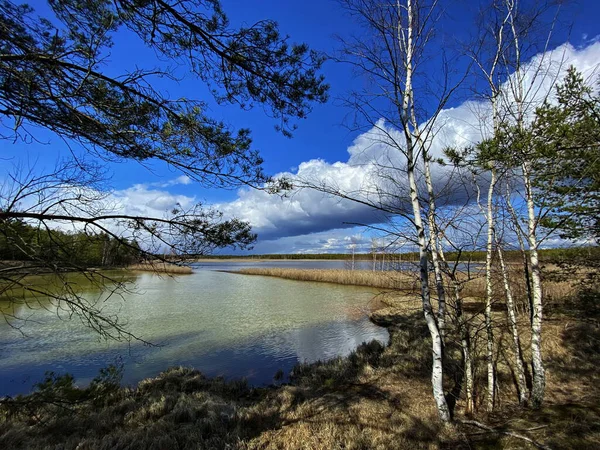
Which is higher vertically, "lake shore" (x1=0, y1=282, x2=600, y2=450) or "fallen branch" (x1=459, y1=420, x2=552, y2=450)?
"fallen branch" (x1=459, y1=420, x2=552, y2=450)

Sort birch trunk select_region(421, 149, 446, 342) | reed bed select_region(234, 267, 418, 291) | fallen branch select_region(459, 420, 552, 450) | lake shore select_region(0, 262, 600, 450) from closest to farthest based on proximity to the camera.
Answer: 1. fallen branch select_region(459, 420, 552, 450)
2. lake shore select_region(0, 262, 600, 450)
3. birch trunk select_region(421, 149, 446, 342)
4. reed bed select_region(234, 267, 418, 291)

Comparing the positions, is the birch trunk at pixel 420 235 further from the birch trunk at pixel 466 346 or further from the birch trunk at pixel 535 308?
the birch trunk at pixel 535 308

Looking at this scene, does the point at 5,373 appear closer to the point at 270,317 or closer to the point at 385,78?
the point at 270,317

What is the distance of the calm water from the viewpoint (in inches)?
309

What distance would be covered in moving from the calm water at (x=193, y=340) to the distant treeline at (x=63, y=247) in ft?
3.20

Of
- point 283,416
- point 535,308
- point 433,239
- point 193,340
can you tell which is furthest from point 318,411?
point 193,340

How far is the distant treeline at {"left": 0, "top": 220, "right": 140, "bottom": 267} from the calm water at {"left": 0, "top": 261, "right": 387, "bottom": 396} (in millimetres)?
975

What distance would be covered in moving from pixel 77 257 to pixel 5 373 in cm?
764

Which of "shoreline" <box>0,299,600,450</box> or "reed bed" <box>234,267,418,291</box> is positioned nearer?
"shoreline" <box>0,299,600,450</box>

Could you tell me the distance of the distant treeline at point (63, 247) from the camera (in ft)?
8.93

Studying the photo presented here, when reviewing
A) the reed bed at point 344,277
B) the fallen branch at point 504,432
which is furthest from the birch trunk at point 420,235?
the reed bed at point 344,277

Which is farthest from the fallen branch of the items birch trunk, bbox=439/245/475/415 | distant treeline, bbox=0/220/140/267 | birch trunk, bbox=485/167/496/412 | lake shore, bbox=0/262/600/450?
distant treeline, bbox=0/220/140/267

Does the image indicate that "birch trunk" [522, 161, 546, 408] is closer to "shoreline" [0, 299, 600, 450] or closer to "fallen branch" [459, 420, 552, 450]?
"shoreline" [0, 299, 600, 450]

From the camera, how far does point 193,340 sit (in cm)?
1053
